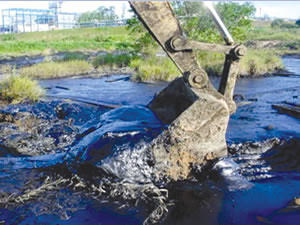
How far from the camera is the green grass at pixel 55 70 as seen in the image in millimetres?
17500

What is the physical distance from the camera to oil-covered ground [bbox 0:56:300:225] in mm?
4133

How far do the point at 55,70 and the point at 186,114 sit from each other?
47.4ft

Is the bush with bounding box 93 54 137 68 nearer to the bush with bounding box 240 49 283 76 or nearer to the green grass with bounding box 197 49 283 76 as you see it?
the green grass with bounding box 197 49 283 76

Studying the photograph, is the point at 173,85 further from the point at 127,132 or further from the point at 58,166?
the point at 58,166

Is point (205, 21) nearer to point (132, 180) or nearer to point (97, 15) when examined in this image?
point (132, 180)

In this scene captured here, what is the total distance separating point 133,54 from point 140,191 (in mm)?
18216

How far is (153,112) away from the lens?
6512 millimetres

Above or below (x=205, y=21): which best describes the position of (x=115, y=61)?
below

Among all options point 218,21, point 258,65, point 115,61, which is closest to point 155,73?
point 258,65

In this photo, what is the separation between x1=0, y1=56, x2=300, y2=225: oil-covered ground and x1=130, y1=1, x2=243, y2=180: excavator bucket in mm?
234

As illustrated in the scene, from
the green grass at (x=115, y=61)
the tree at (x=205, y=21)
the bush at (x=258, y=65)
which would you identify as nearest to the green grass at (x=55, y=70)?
the green grass at (x=115, y=61)

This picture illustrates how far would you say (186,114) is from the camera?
4.53 metres


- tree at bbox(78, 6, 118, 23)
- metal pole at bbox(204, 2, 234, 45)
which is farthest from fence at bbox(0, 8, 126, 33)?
metal pole at bbox(204, 2, 234, 45)

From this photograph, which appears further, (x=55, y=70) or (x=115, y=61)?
(x=115, y=61)
